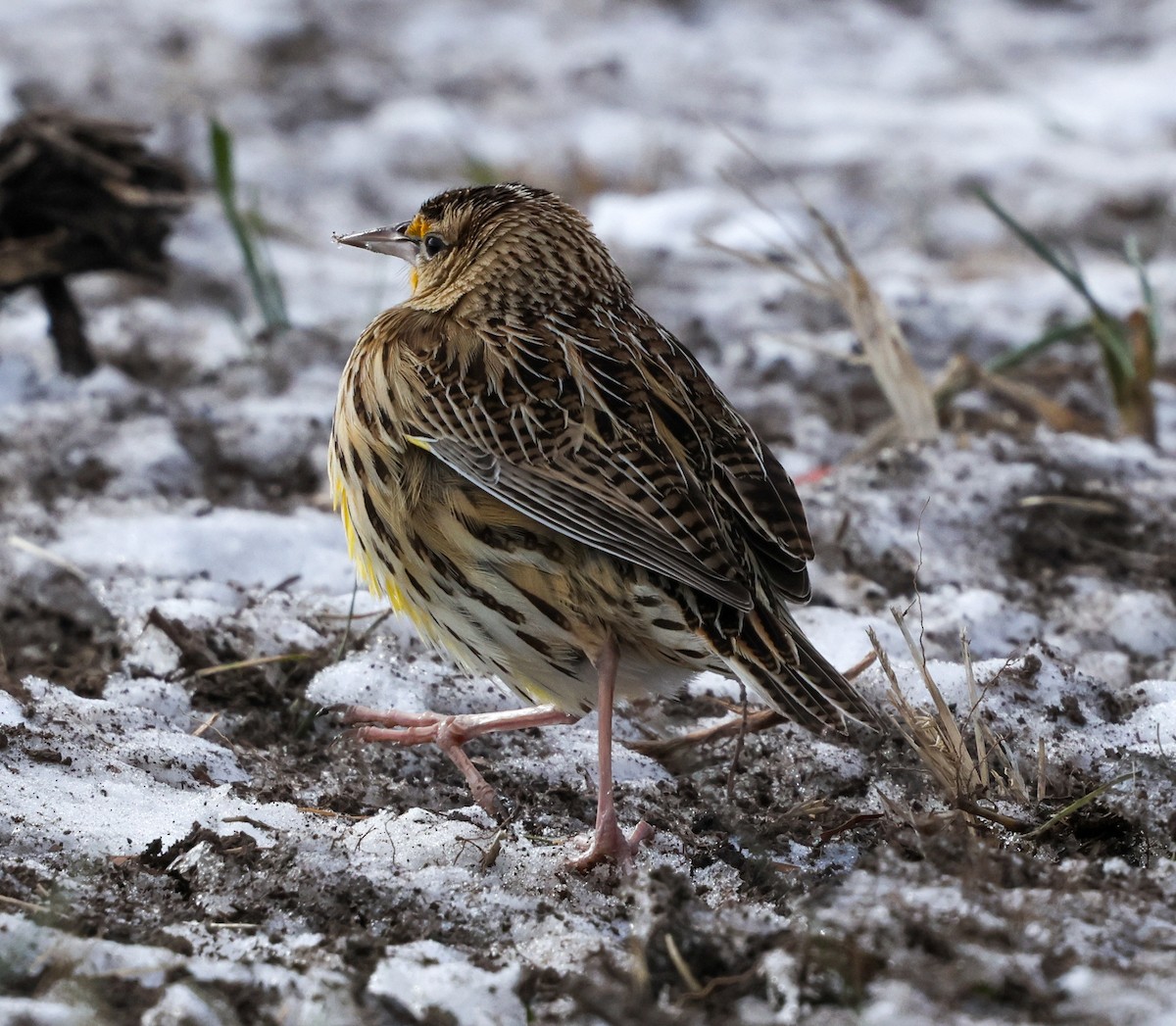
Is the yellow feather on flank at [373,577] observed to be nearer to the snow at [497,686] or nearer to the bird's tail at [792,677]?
the snow at [497,686]

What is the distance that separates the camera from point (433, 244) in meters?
4.65

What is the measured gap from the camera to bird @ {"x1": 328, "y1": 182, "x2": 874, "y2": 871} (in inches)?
138

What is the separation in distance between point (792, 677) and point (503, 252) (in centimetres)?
161

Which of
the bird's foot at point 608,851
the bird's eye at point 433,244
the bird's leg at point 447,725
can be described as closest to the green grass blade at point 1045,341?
the bird's eye at point 433,244

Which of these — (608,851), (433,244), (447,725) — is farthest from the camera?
(433,244)

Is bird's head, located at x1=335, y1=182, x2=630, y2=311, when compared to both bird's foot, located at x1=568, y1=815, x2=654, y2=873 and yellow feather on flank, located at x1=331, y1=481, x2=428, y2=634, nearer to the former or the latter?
yellow feather on flank, located at x1=331, y1=481, x2=428, y2=634

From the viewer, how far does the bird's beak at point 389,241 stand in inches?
187

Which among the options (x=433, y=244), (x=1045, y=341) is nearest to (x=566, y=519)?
(x=433, y=244)

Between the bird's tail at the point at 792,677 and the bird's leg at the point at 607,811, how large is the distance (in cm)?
33

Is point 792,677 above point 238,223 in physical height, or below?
below

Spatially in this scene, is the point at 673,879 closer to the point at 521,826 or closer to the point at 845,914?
the point at 845,914

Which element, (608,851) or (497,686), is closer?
(608,851)

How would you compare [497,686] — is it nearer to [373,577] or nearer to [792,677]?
[373,577]

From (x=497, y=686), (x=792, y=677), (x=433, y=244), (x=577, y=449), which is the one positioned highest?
(x=433, y=244)
